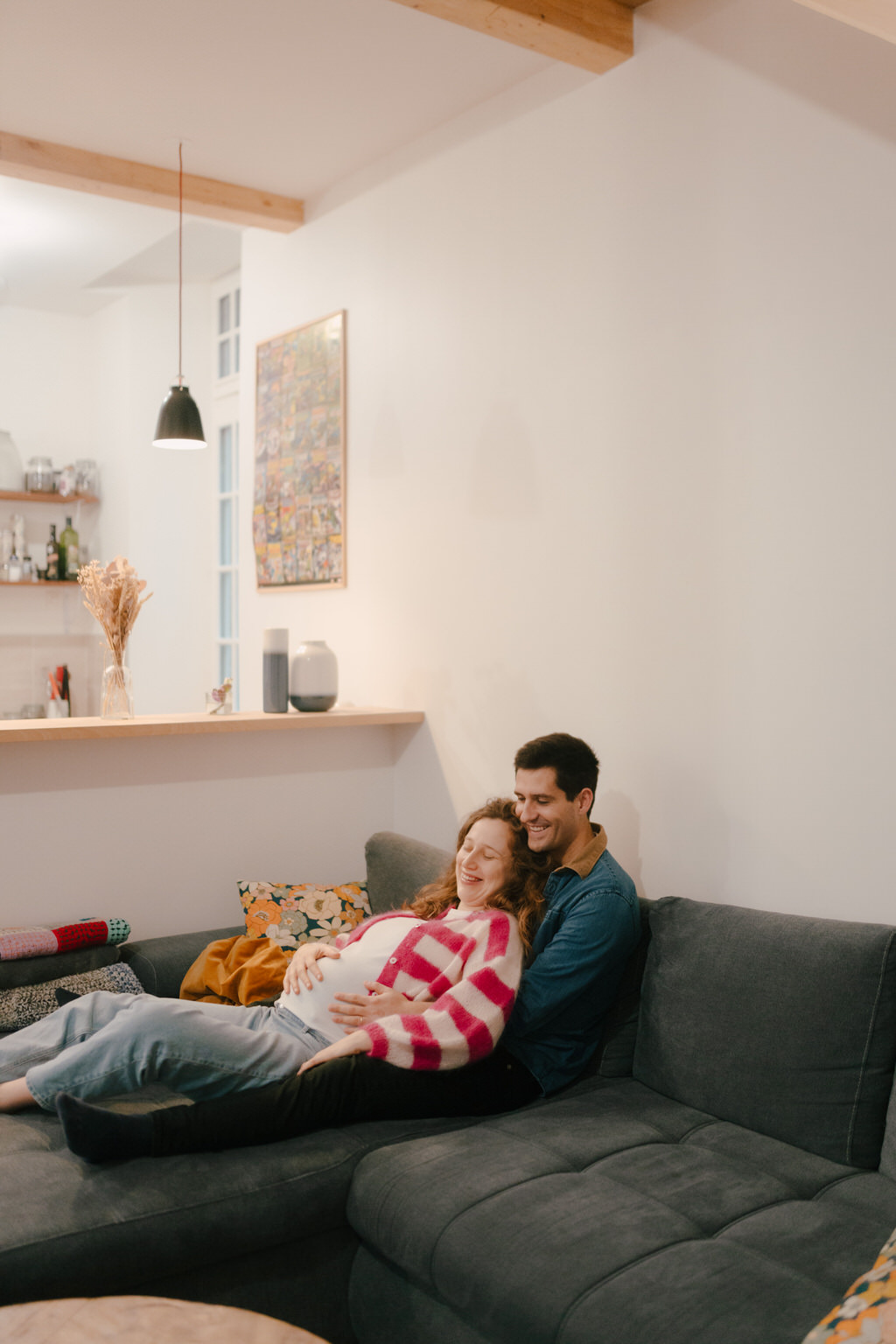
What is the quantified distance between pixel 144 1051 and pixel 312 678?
56.9 inches

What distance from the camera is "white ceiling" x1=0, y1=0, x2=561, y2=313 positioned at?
2.78m

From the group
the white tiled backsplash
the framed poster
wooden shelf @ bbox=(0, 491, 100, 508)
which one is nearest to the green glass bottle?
wooden shelf @ bbox=(0, 491, 100, 508)

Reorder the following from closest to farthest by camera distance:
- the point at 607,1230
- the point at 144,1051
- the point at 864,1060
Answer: the point at 607,1230 → the point at 864,1060 → the point at 144,1051

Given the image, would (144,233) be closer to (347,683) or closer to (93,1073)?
(347,683)

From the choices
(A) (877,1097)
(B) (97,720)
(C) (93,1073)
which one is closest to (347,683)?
(B) (97,720)

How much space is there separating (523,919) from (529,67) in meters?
2.30

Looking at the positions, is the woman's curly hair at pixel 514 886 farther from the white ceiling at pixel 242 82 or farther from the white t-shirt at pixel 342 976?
the white ceiling at pixel 242 82

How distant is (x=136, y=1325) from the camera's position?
1275 millimetres

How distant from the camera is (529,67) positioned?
301cm

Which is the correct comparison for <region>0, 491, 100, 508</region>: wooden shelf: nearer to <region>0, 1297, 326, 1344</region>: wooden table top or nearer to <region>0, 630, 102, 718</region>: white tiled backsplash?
<region>0, 630, 102, 718</region>: white tiled backsplash

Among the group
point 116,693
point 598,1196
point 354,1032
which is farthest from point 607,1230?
point 116,693

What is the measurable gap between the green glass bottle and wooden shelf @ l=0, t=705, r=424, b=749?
262 centimetres

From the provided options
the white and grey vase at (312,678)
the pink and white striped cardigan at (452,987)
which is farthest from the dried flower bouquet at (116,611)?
the pink and white striped cardigan at (452,987)

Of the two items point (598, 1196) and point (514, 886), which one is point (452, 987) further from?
point (598, 1196)
